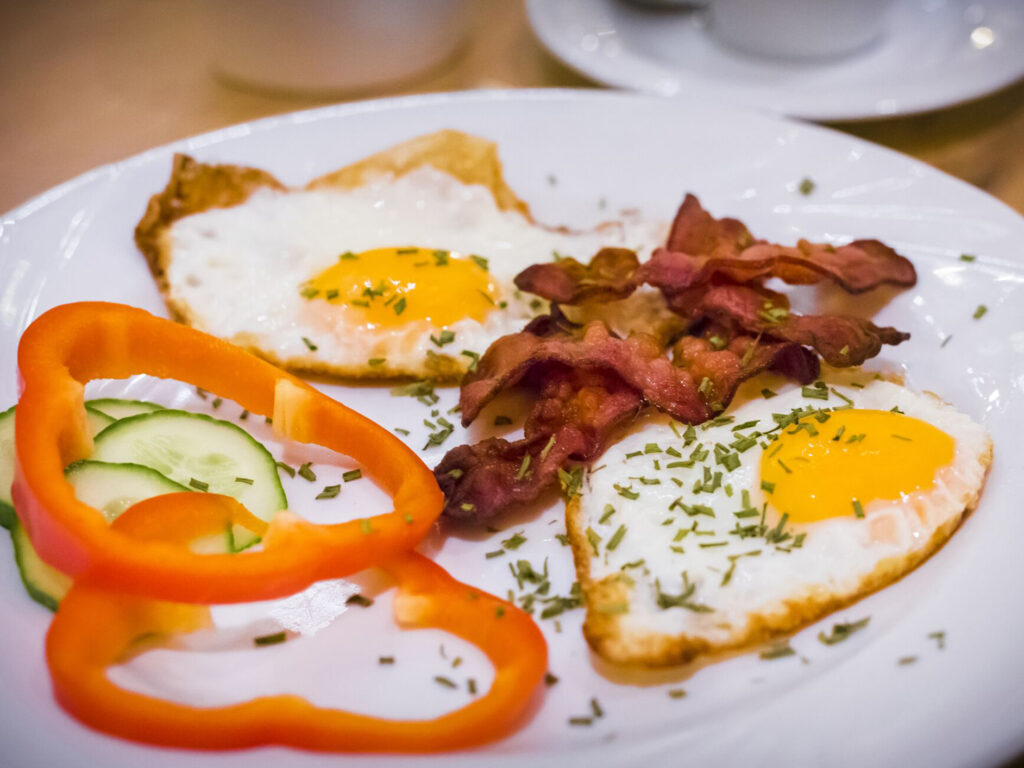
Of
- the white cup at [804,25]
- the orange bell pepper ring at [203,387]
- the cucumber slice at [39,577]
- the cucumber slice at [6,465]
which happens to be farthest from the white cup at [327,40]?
the cucumber slice at [39,577]

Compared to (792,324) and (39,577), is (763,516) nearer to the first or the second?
(792,324)

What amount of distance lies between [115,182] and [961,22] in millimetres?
3926

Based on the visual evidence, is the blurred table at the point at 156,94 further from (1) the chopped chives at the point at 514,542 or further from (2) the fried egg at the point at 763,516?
(1) the chopped chives at the point at 514,542

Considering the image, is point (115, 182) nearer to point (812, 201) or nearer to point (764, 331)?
point (764, 331)

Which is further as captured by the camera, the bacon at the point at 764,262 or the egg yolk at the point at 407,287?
the egg yolk at the point at 407,287

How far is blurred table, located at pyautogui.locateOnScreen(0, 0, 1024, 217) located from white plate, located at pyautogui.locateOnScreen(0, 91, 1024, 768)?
0.93 meters

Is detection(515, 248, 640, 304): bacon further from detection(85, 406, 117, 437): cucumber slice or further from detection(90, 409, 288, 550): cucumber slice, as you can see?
detection(85, 406, 117, 437): cucumber slice

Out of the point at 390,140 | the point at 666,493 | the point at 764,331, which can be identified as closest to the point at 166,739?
the point at 666,493

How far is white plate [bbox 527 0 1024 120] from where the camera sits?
3606 millimetres

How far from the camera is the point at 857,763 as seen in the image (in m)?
1.53

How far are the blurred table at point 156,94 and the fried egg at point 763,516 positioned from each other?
6.21ft

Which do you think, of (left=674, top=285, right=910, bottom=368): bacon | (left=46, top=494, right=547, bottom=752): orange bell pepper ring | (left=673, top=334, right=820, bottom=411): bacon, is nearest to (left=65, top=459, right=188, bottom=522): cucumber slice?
(left=46, top=494, right=547, bottom=752): orange bell pepper ring

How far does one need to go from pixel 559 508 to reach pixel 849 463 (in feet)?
2.32

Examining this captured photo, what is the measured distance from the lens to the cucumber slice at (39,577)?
1902 mm
